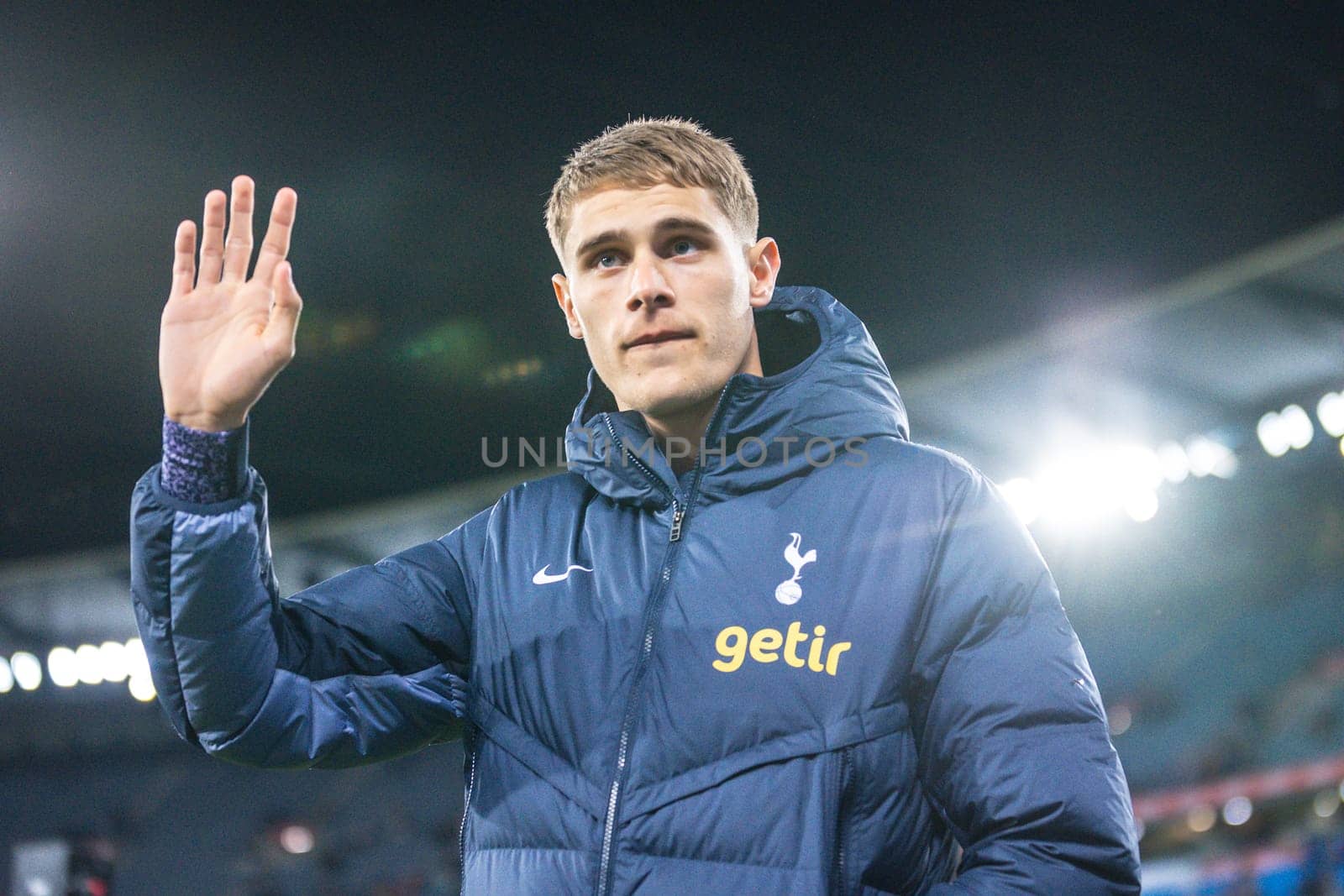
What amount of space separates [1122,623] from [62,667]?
11.6 meters

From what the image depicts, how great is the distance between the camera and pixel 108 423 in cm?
664

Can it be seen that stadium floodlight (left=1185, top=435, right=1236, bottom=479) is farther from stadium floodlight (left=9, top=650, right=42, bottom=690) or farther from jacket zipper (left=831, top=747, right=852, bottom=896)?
stadium floodlight (left=9, top=650, right=42, bottom=690)

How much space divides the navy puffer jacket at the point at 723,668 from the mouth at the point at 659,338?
105 mm

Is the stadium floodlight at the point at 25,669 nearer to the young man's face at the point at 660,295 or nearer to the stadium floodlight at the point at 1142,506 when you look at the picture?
the stadium floodlight at the point at 1142,506

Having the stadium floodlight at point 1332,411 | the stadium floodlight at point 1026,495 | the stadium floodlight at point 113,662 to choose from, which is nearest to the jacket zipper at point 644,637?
the stadium floodlight at point 1026,495

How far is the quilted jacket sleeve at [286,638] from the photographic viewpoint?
130 centimetres

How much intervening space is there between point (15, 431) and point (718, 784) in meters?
6.62

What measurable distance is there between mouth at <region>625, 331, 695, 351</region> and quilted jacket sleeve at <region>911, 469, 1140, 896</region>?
447mm

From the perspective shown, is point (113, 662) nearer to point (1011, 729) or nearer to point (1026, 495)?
point (1026, 495)

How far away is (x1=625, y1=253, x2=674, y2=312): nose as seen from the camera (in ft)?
5.14

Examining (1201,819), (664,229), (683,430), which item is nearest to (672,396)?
(683,430)

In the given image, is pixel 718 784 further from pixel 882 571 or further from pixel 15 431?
pixel 15 431

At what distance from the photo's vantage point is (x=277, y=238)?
4.94 feet

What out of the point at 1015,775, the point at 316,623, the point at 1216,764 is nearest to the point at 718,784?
the point at 1015,775
